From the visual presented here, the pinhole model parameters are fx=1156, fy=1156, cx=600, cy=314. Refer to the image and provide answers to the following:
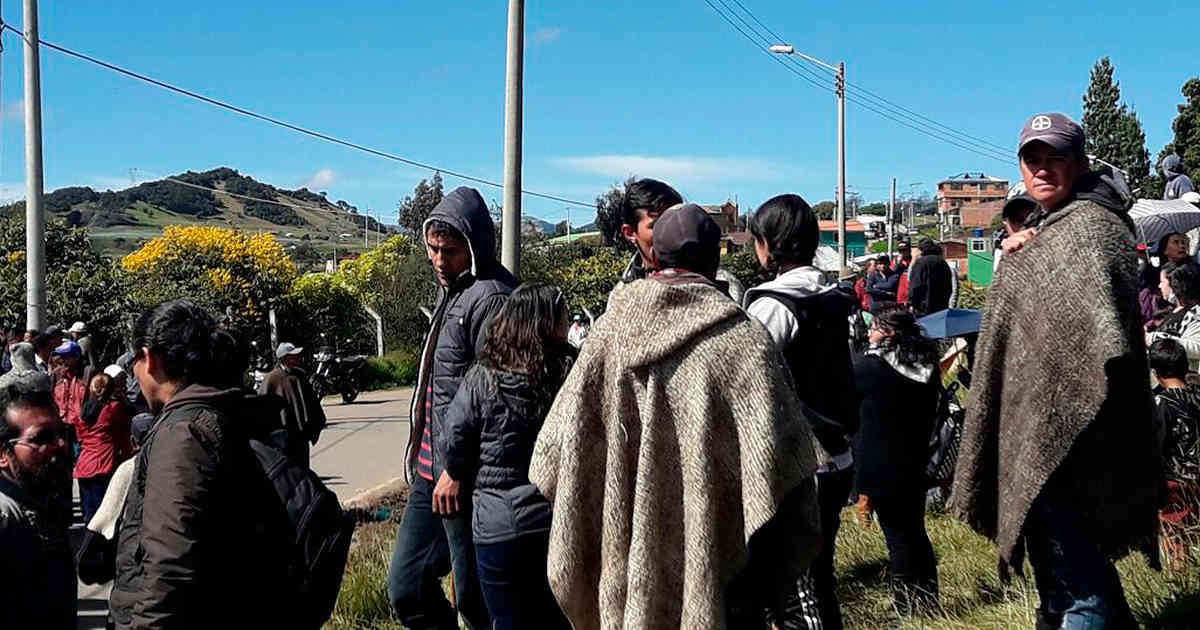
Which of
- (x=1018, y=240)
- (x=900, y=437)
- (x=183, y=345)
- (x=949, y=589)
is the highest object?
(x=1018, y=240)

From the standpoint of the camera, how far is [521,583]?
12.5ft

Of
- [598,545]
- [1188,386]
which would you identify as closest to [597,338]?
[598,545]

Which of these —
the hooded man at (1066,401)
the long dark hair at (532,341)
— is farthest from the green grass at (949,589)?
the long dark hair at (532,341)

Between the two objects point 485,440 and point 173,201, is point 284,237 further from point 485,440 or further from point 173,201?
point 485,440

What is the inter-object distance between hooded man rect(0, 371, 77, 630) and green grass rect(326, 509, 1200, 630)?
2.53 meters

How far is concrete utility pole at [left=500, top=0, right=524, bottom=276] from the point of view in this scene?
956cm

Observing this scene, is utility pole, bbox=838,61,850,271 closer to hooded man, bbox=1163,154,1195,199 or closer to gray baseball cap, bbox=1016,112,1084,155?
hooded man, bbox=1163,154,1195,199

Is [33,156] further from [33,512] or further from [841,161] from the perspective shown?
[841,161]

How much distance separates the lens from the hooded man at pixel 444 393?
4406 millimetres

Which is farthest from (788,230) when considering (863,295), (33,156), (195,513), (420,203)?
(420,203)

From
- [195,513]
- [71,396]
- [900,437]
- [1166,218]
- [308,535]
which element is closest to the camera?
[195,513]

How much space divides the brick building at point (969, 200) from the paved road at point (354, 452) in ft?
310

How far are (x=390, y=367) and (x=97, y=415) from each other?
23.3m

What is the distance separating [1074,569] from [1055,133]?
116cm
